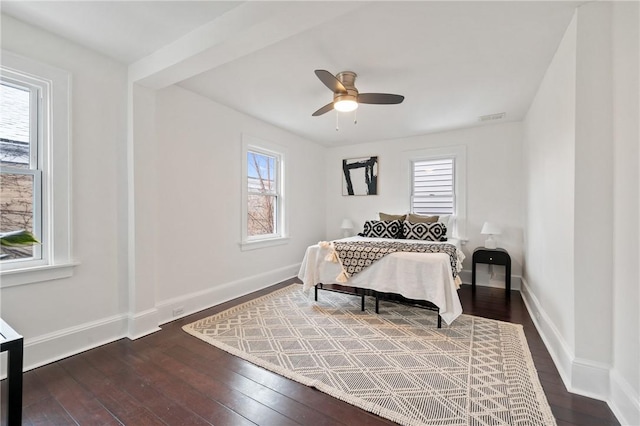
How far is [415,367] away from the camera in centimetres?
208

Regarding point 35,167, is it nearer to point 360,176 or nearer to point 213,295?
point 213,295

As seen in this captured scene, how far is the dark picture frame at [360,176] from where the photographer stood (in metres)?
5.33

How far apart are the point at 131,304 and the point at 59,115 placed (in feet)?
5.56

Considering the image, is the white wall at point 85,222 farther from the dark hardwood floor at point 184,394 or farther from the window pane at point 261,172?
the window pane at point 261,172

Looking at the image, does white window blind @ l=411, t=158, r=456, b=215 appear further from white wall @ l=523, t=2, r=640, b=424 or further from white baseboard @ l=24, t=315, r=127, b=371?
white baseboard @ l=24, t=315, r=127, b=371

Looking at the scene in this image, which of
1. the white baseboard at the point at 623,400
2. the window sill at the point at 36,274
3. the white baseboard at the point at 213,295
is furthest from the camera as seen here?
the white baseboard at the point at 213,295

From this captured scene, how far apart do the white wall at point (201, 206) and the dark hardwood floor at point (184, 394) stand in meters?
0.80

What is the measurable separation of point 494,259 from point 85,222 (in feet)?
15.6

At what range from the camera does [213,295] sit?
341 cm

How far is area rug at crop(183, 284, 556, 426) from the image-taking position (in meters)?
1.67

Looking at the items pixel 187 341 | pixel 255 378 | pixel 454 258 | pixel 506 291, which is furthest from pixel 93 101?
pixel 506 291

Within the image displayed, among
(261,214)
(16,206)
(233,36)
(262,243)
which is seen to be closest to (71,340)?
(16,206)

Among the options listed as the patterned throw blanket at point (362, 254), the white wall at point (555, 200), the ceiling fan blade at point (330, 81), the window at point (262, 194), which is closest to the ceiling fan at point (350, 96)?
the ceiling fan blade at point (330, 81)

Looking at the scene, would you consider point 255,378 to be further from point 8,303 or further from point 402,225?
point 402,225
